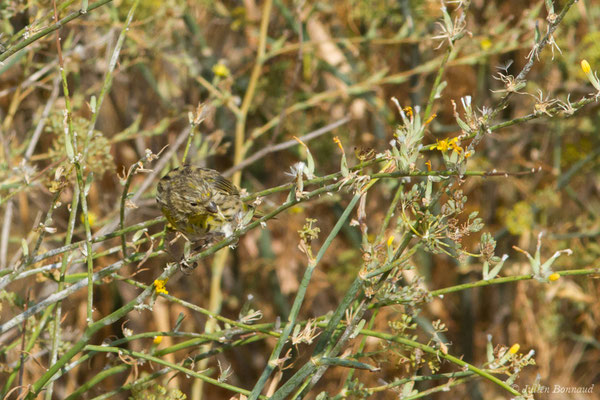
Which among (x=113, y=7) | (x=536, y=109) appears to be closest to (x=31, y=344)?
(x=536, y=109)

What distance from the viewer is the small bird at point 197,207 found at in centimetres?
177

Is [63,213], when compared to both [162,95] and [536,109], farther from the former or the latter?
[536,109]

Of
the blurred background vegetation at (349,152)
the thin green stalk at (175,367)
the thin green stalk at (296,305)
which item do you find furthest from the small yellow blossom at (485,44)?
the thin green stalk at (175,367)

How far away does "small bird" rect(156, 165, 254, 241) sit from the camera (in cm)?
177

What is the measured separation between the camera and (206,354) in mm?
1749

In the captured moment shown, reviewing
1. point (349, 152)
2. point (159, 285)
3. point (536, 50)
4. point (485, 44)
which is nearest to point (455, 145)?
point (536, 50)

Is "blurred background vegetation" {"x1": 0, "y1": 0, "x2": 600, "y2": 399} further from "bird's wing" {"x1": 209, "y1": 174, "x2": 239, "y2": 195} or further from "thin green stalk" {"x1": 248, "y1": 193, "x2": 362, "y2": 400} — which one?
"thin green stalk" {"x1": 248, "y1": 193, "x2": 362, "y2": 400}

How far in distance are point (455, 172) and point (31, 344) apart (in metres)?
1.18

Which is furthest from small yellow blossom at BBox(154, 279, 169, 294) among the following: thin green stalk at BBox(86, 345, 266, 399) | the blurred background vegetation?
the blurred background vegetation

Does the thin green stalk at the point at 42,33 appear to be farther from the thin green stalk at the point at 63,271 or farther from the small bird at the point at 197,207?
the small bird at the point at 197,207

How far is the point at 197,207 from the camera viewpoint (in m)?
1.78

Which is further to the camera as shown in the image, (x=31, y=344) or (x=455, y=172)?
(x=31, y=344)

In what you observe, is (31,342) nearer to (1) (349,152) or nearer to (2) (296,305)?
(2) (296,305)

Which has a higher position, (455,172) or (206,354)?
(455,172)
